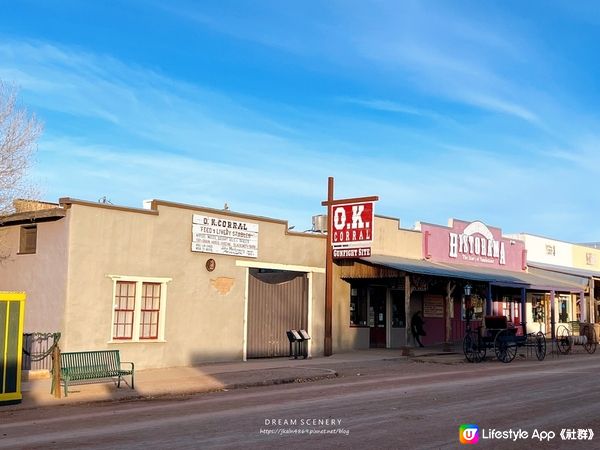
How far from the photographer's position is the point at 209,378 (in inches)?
689

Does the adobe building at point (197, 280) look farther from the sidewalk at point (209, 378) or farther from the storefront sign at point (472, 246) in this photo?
the sidewalk at point (209, 378)

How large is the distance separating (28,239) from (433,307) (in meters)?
17.8

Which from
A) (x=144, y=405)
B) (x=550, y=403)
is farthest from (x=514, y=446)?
(x=144, y=405)

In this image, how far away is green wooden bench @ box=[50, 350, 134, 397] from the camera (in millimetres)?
14959

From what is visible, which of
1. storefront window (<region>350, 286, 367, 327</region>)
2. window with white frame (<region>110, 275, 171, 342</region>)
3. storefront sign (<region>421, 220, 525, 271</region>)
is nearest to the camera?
window with white frame (<region>110, 275, 171, 342</region>)

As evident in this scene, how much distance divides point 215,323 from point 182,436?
39.5 ft

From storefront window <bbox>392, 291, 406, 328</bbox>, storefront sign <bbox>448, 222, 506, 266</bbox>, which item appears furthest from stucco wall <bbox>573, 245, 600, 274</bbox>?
storefront window <bbox>392, 291, 406, 328</bbox>

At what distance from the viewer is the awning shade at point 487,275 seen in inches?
1005

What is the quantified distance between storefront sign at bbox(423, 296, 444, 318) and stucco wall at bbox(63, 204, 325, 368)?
9.04m

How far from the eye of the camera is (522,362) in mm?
23219

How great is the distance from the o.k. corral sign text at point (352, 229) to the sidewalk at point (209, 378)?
3557 millimetres

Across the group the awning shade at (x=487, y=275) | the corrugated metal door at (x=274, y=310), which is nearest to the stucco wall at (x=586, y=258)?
the awning shade at (x=487, y=275)

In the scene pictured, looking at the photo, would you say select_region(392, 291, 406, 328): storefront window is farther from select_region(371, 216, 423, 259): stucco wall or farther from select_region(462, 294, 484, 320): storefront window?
select_region(462, 294, 484, 320): storefront window

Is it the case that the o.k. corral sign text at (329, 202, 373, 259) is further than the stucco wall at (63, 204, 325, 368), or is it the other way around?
the o.k. corral sign text at (329, 202, 373, 259)
